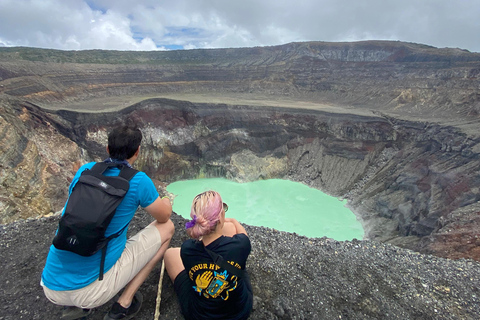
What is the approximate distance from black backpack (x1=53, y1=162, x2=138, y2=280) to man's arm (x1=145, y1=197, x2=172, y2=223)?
0.47 meters

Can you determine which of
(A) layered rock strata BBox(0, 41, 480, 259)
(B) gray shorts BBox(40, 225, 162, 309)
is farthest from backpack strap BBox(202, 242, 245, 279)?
(A) layered rock strata BBox(0, 41, 480, 259)

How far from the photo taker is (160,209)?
2.90 meters

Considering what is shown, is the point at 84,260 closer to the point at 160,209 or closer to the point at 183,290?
the point at 160,209

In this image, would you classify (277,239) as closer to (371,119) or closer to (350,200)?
(350,200)

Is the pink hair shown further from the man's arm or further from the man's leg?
the man's leg

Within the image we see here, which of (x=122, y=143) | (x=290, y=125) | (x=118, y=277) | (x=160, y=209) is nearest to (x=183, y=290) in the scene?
(x=118, y=277)

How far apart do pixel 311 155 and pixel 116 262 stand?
21.2 metres

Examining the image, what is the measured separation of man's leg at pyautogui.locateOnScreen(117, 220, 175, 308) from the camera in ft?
9.53

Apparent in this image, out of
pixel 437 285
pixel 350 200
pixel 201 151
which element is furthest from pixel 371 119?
pixel 437 285

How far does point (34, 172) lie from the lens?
42.8 ft

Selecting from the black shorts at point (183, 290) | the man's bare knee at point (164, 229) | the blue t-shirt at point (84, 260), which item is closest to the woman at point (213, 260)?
the black shorts at point (183, 290)

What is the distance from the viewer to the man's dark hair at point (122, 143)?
8.54 ft

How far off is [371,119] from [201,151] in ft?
45.3

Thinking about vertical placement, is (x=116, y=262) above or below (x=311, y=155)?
above
